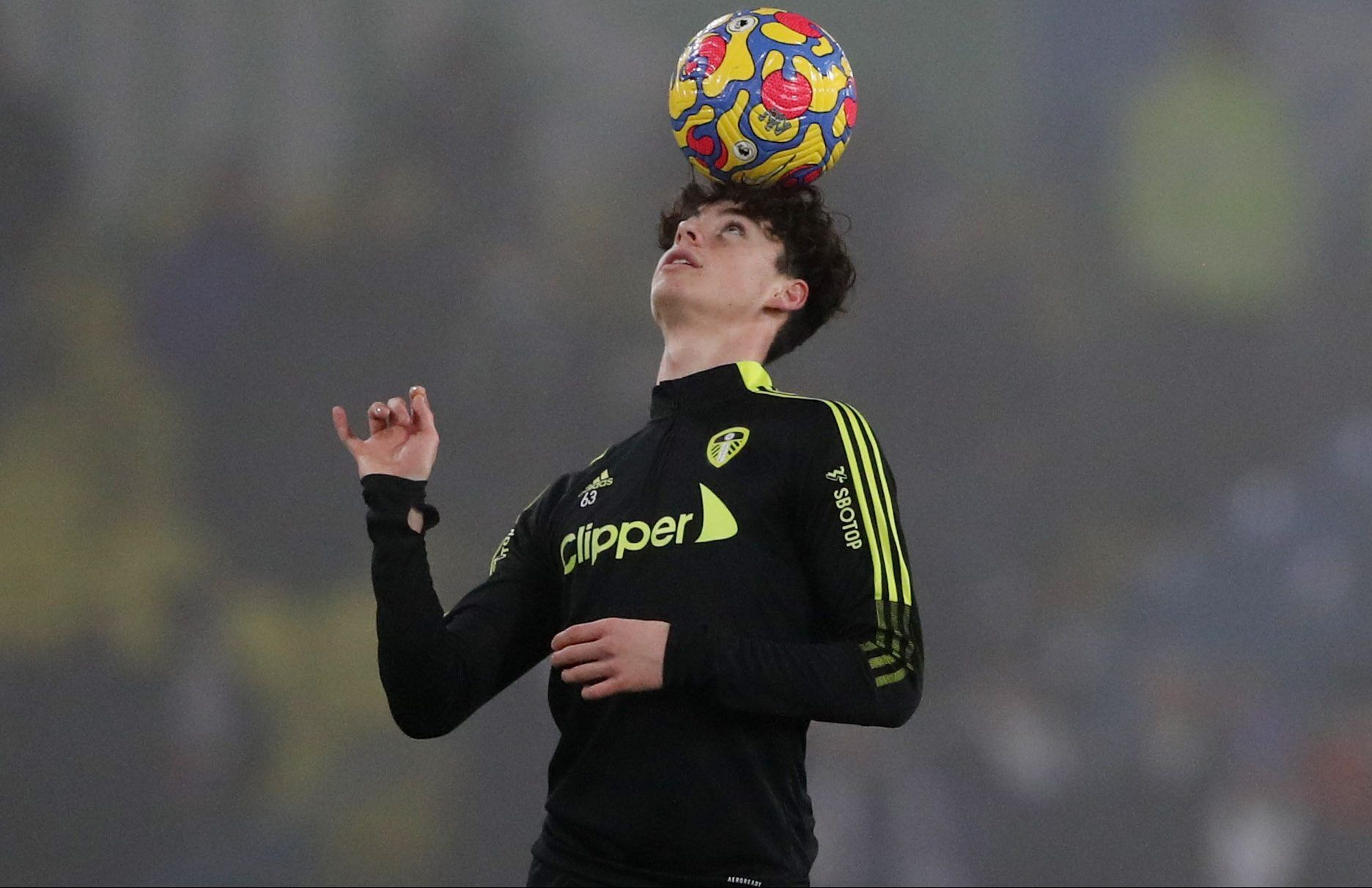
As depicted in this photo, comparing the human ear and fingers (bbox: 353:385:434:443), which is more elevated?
the human ear

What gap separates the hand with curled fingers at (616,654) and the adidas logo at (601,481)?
0.34 metres

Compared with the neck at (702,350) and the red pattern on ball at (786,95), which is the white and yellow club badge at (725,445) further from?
the red pattern on ball at (786,95)

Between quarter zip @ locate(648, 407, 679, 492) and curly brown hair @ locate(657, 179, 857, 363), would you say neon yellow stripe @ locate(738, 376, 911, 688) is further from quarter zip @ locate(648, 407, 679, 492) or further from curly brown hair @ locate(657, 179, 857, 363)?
curly brown hair @ locate(657, 179, 857, 363)

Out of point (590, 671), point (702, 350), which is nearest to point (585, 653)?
point (590, 671)

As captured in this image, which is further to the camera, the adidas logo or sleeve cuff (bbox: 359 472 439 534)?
the adidas logo

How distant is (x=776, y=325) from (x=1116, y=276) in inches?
89.3

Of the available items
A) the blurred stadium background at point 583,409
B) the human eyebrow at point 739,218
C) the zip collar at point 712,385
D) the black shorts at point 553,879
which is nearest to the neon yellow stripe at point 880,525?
the zip collar at point 712,385

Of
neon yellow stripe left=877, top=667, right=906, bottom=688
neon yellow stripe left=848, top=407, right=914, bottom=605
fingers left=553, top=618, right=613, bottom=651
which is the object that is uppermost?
neon yellow stripe left=848, top=407, right=914, bottom=605

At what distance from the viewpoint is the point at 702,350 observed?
87.3 inches

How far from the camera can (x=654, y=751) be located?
1.93 meters

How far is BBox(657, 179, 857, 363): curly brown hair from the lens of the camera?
2.32 metres

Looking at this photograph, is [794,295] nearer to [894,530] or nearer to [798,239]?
[798,239]

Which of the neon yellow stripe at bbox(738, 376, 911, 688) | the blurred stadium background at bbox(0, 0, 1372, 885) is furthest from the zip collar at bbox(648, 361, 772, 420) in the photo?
the blurred stadium background at bbox(0, 0, 1372, 885)

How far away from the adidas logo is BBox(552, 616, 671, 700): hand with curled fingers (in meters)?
0.34
